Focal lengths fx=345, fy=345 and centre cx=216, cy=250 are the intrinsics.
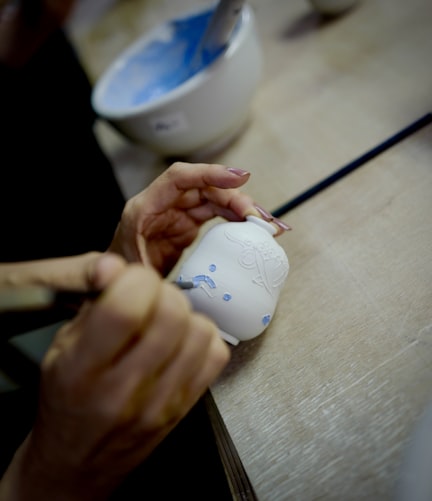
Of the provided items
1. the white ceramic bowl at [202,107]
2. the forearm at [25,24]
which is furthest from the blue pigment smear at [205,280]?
the forearm at [25,24]

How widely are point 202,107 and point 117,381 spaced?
52 cm

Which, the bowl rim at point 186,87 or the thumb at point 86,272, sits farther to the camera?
the bowl rim at point 186,87

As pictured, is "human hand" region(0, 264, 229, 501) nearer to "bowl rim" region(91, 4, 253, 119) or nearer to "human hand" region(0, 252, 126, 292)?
"human hand" region(0, 252, 126, 292)

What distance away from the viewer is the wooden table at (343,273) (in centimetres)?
34

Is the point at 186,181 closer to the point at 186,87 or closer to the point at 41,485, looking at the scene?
the point at 186,87

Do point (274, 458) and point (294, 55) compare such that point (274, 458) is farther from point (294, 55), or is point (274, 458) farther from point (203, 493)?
point (294, 55)

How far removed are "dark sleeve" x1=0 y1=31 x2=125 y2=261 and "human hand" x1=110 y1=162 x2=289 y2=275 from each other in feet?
0.56

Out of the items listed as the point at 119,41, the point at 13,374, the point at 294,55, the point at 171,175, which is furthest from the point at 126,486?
the point at 119,41

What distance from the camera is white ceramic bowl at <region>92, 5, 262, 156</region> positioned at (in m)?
0.62

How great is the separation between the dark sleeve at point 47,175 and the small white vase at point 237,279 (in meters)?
0.36

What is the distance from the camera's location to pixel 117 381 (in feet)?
0.90

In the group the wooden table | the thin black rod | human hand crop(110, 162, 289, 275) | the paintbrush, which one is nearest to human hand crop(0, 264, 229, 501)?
the wooden table

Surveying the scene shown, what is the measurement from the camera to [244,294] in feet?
1.30

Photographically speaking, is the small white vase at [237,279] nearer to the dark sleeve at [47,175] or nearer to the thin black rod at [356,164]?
the thin black rod at [356,164]
